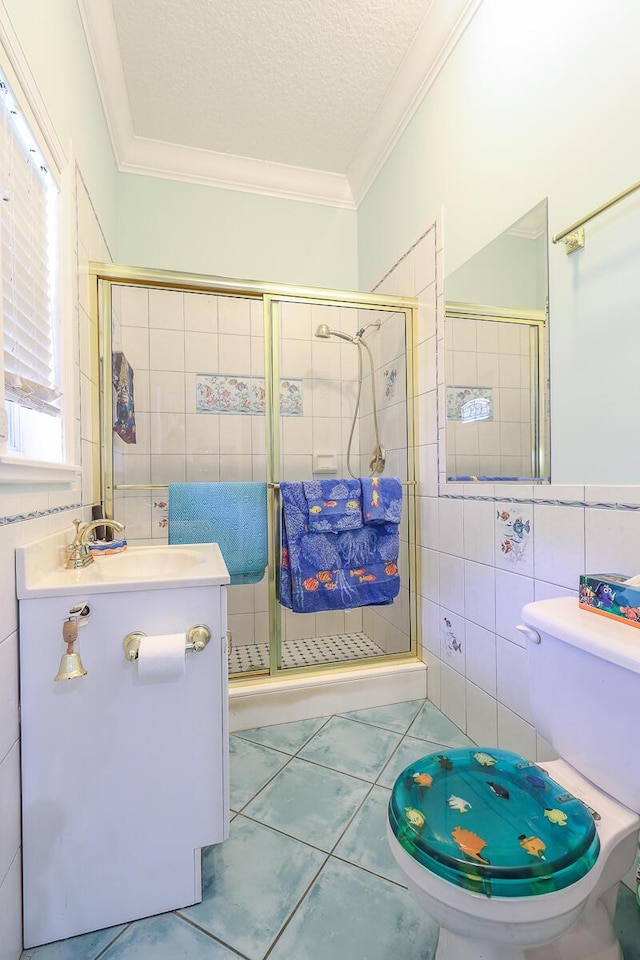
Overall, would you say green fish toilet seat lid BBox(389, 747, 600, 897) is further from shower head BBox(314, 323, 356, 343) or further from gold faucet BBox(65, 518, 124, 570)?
shower head BBox(314, 323, 356, 343)

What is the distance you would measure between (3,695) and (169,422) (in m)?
1.41

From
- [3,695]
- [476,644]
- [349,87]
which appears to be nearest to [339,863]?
[476,644]

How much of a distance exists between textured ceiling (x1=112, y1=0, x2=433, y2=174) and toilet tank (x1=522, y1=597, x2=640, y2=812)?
2144 mm

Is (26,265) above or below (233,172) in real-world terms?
below

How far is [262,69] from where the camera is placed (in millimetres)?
1793

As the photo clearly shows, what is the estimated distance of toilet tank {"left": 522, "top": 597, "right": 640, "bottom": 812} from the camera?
2.47 ft

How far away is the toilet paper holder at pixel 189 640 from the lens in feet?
2.95

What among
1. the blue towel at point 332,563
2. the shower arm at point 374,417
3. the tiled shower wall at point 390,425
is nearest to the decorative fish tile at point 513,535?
the blue towel at point 332,563

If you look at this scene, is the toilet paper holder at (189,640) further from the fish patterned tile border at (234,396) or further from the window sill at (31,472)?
the fish patterned tile border at (234,396)

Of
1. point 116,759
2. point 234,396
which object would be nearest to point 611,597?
point 116,759

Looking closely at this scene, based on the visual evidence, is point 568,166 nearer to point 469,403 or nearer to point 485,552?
point 469,403

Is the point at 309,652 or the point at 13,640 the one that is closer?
the point at 13,640

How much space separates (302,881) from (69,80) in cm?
232

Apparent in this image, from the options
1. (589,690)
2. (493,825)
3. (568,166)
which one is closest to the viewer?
(493,825)
